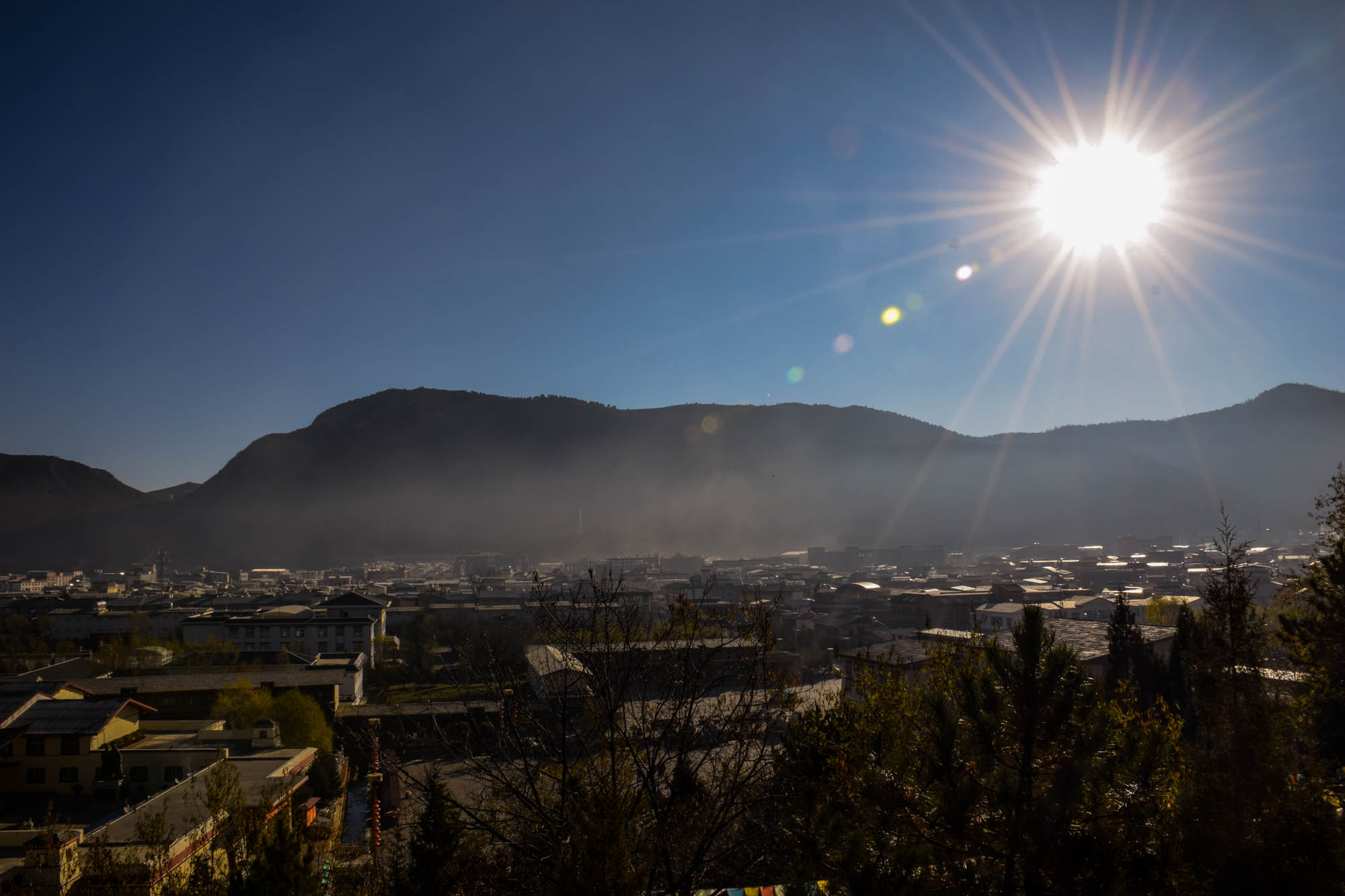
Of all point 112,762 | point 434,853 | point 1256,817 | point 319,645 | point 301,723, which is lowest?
point 319,645

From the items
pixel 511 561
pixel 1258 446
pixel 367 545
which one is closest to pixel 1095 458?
pixel 1258 446

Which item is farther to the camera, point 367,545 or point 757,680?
point 367,545

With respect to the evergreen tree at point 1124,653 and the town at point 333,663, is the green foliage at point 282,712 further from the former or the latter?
the evergreen tree at point 1124,653

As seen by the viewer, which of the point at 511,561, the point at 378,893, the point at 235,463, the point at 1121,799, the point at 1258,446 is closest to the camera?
the point at 1121,799

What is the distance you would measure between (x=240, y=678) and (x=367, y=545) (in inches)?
3752

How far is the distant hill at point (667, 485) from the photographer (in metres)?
110

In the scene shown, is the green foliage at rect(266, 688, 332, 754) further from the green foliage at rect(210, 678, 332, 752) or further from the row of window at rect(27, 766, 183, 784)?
the row of window at rect(27, 766, 183, 784)

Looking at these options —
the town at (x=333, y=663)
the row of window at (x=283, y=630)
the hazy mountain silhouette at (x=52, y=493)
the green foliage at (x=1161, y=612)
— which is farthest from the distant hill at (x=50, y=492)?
the green foliage at (x=1161, y=612)

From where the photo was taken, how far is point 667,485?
12975 cm

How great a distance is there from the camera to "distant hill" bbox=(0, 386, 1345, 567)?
4326 inches

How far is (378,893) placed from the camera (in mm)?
4625

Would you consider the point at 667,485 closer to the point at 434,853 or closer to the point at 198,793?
the point at 198,793

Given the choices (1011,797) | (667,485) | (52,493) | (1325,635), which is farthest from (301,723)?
(52,493)

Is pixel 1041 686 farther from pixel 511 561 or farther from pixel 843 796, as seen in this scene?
pixel 511 561
